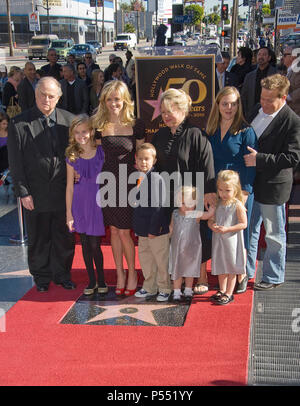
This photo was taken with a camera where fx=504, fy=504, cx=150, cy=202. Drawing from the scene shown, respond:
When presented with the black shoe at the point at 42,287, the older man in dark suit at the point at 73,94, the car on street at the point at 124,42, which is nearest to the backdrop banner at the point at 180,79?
the black shoe at the point at 42,287

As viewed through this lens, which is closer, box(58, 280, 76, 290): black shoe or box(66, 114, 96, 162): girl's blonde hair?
box(66, 114, 96, 162): girl's blonde hair

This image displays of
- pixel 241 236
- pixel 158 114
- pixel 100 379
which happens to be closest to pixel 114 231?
pixel 241 236

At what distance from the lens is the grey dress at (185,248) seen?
4117 millimetres

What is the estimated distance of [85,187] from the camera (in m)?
4.20

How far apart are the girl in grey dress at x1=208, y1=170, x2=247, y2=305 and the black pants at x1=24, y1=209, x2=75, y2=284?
1344 mm

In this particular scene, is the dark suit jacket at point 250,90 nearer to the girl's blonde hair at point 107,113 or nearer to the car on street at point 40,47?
the girl's blonde hair at point 107,113

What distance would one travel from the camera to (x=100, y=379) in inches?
126

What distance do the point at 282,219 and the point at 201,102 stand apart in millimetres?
1903

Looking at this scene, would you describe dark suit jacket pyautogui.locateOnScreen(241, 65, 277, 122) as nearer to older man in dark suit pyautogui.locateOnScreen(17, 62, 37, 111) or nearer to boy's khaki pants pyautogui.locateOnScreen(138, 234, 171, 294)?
boy's khaki pants pyautogui.locateOnScreen(138, 234, 171, 294)

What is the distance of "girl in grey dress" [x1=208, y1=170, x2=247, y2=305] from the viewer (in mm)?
3961

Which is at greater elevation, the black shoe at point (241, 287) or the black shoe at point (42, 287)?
the black shoe at point (241, 287)

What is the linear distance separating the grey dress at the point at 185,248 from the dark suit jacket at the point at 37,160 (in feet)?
3.47

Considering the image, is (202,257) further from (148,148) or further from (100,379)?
(100,379)

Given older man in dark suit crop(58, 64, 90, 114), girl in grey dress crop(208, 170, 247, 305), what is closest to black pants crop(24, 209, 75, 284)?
girl in grey dress crop(208, 170, 247, 305)
